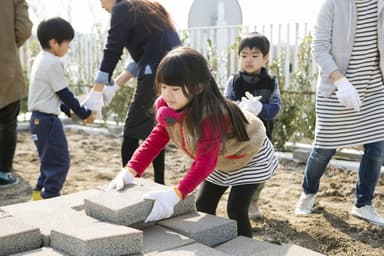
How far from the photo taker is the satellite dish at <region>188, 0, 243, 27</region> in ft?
23.4

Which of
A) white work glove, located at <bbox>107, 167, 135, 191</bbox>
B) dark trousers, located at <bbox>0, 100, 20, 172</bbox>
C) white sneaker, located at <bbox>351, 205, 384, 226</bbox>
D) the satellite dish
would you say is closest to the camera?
white work glove, located at <bbox>107, 167, 135, 191</bbox>

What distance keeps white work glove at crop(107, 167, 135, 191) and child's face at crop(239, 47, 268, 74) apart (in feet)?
3.67

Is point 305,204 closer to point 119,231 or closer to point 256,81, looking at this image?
point 256,81

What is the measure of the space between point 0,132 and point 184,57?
2.67 m

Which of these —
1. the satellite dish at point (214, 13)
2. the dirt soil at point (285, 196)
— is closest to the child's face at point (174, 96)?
the dirt soil at point (285, 196)

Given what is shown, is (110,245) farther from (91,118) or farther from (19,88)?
(19,88)

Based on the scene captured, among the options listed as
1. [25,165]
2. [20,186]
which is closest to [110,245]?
[20,186]

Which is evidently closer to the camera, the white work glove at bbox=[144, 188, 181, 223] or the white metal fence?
the white work glove at bbox=[144, 188, 181, 223]

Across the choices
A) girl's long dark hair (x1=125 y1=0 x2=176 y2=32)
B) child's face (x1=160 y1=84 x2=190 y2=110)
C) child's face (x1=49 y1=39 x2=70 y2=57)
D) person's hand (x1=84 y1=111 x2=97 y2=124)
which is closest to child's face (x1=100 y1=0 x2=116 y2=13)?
girl's long dark hair (x1=125 y1=0 x2=176 y2=32)

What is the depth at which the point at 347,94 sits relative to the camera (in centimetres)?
297

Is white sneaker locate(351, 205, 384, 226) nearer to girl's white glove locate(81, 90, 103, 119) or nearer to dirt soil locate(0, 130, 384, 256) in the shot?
dirt soil locate(0, 130, 384, 256)

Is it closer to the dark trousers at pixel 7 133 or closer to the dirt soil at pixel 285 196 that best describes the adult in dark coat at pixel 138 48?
the dirt soil at pixel 285 196

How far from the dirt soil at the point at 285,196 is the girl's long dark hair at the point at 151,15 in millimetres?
1275

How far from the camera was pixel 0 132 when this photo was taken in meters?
4.21
